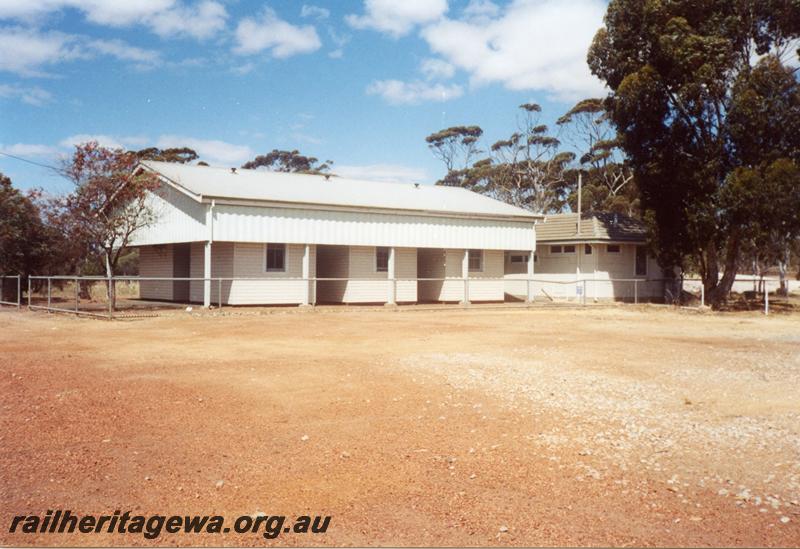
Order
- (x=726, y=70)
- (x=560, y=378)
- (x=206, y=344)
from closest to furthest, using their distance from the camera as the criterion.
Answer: (x=560, y=378) → (x=206, y=344) → (x=726, y=70)

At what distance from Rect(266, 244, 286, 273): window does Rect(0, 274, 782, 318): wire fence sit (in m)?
0.60

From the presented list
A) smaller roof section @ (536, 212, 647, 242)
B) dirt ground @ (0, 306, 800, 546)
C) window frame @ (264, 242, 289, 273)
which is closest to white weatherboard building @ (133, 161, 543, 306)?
window frame @ (264, 242, 289, 273)

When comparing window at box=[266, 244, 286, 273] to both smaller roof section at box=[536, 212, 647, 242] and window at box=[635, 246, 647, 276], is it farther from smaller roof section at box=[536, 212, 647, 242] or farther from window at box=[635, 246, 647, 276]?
window at box=[635, 246, 647, 276]

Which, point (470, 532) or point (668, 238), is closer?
point (470, 532)

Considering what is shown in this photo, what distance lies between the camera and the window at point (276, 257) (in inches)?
1021

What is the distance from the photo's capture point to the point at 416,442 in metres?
6.30

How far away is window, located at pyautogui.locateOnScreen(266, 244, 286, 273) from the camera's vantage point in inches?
1021

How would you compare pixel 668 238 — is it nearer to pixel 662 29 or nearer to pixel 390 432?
pixel 662 29

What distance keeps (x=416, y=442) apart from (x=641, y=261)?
31381mm

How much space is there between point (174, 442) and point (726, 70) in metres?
27.6

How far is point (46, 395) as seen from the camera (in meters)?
8.20

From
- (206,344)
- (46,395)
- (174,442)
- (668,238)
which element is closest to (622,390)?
(174,442)

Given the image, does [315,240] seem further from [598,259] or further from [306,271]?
[598,259]

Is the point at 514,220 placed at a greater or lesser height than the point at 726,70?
lesser
